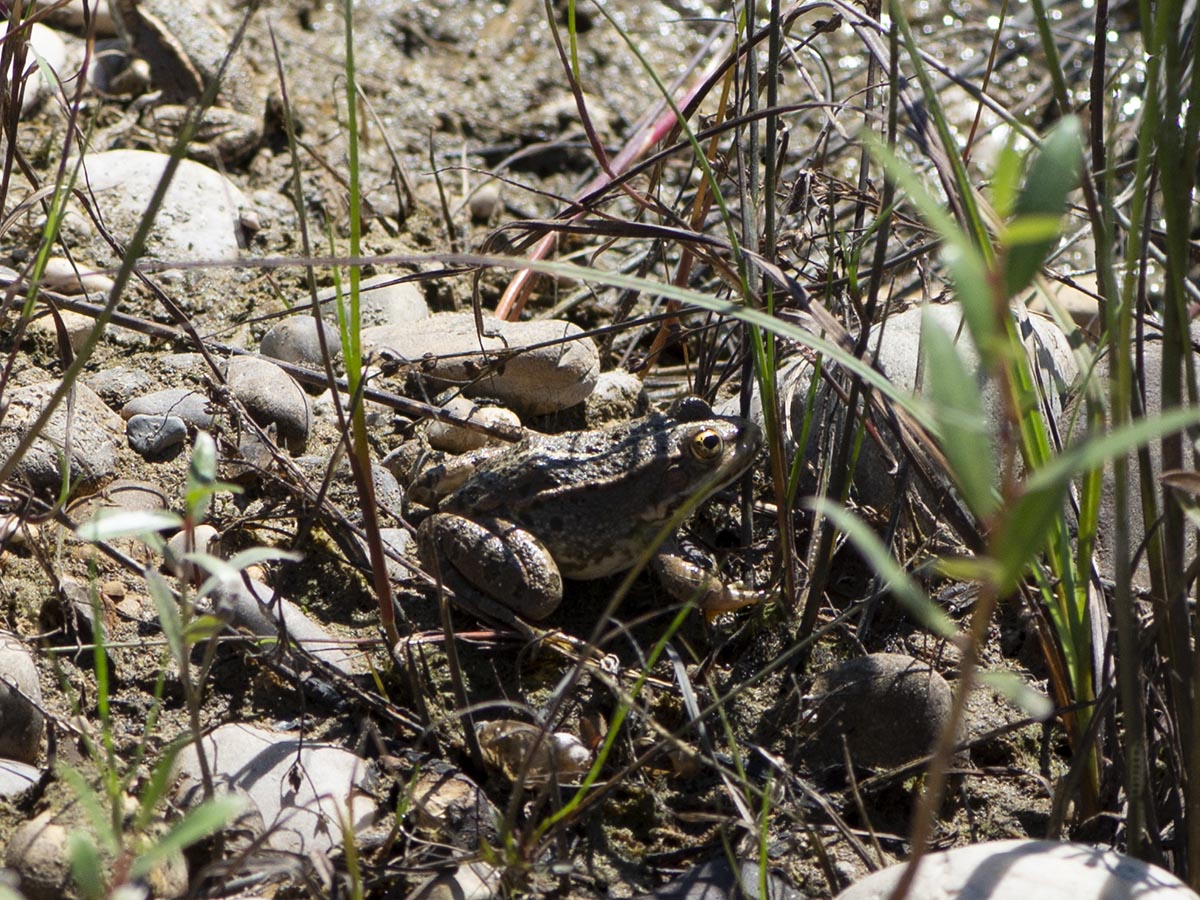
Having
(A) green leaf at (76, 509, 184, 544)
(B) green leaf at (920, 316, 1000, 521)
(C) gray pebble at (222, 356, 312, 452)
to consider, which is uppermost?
(B) green leaf at (920, 316, 1000, 521)

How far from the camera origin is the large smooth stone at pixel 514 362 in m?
3.30

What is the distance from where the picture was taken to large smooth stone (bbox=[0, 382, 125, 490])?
2.61m

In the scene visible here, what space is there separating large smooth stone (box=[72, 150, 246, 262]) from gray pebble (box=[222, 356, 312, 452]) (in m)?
0.86

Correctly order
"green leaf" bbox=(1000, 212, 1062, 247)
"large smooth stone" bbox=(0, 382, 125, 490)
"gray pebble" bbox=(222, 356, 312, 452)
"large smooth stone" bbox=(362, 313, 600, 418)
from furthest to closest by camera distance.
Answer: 1. "large smooth stone" bbox=(362, 313, 600, 418)
2. "gray pebble" bbox=(222, 356, 312, 452)
3. "large smooth stone" bbox=(0, 382, 125, 490)
4. "green leaf" bbox=(1000, 212, 1062, 247)

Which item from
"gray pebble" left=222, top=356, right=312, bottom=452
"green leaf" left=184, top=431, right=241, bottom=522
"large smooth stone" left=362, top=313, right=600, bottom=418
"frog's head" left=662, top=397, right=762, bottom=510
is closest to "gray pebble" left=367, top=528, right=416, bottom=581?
"gray pebble" left=222, top=356, right=312, bottom=452

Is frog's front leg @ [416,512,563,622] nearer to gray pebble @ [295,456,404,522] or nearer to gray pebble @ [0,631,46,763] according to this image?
gray pebble @ [295,456,404,522]

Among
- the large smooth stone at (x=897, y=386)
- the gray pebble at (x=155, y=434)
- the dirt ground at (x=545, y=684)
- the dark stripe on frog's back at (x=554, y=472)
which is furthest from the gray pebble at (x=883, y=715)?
the gray pebble at (x=155, y=434)

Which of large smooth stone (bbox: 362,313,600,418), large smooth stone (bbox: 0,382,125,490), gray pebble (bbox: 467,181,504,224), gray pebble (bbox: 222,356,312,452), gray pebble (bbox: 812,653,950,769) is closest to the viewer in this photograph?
gray pebble (bbox: 812,653,950,769)

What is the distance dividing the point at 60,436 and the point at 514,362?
4.08 ft

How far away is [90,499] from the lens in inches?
104

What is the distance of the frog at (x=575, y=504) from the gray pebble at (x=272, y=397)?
15.5 inches

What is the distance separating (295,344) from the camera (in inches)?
133

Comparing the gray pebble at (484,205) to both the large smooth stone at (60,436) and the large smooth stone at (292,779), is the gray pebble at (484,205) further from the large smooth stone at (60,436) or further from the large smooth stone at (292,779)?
the large smooth stone at (292,779)

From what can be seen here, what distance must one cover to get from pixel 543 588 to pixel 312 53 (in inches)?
138
